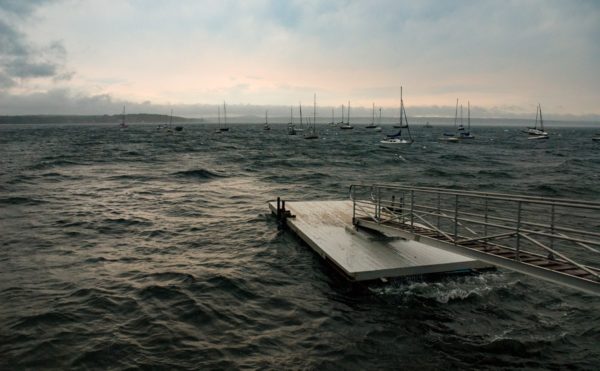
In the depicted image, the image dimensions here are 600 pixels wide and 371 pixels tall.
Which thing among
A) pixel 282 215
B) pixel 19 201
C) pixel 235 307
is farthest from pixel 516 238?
pixel 19 201

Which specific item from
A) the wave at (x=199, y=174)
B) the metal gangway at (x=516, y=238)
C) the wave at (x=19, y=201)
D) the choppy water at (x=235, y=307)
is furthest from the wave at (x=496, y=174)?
the wave at (x=19, y=201)

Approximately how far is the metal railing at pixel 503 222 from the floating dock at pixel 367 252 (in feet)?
2.41

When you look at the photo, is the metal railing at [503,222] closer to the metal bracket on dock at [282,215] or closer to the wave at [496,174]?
the metal bracket on dock at [282,215]

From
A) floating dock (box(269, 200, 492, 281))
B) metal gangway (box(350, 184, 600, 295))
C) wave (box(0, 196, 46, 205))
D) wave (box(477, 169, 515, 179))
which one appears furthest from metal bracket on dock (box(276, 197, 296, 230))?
wave (box(477, 169, 515, 179))

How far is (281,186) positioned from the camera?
3409 cm

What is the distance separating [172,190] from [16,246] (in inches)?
599

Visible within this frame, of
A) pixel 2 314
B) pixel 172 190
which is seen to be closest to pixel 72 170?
pixel 172 190

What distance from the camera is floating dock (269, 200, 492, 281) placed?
12.6 m

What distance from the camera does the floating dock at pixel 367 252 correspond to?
41.3 ft

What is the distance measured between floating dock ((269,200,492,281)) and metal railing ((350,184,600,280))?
2.41 feet

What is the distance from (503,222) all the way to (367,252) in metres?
10.4

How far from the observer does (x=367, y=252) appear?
14039 millimetres

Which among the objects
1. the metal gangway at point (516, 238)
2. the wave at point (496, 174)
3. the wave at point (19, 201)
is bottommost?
the wave at point (496, 174)

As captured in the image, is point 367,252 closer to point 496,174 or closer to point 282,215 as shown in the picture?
point 282,215
